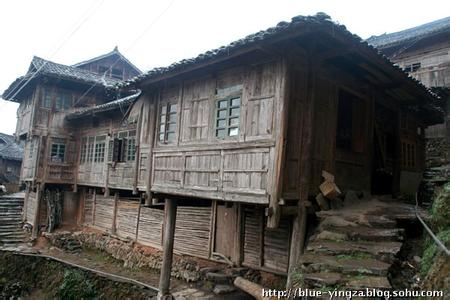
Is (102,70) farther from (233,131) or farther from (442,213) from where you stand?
(442,213)

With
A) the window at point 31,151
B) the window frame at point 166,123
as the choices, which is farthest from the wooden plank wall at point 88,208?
the window frame at point 166,123

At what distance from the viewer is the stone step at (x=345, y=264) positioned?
5012 mm

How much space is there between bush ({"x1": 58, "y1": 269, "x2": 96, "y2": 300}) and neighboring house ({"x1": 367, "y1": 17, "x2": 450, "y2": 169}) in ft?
50.5

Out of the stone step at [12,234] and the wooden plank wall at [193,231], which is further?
the stone step at [12,234]

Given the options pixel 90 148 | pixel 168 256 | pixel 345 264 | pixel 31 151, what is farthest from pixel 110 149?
pixel 345 264

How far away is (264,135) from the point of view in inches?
Answer: 267

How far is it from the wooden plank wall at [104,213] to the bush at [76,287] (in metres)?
3.71

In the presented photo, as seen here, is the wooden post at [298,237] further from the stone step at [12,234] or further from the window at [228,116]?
the stone step at [12,234]

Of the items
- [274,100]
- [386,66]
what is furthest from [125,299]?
[386,66]

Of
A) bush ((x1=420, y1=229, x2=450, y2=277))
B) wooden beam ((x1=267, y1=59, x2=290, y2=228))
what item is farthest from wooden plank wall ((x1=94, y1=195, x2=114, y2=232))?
bush ((x1=420, y1=229, x2=450, y2=277))

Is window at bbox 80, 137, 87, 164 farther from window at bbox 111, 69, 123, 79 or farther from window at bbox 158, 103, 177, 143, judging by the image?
window at bbox 158, 103, 177, 143

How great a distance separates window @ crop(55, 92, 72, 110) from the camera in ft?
59.9

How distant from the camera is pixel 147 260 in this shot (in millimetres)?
13203

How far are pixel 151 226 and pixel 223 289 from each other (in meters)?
5.70
